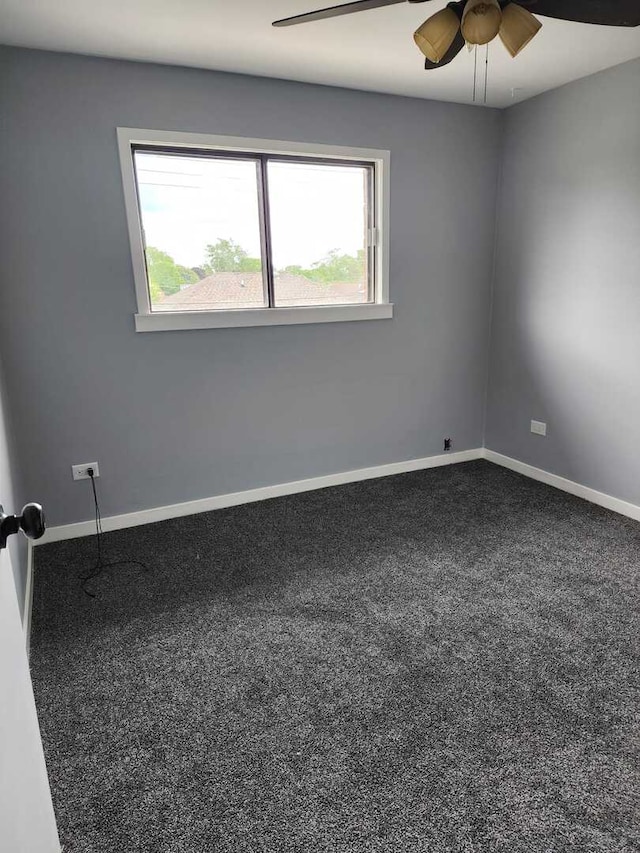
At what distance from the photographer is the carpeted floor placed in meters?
1.36

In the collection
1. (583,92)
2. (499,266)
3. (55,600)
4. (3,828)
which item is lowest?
(55,600)

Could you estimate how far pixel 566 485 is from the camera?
3518 mm

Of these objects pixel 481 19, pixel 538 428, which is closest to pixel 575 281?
pixel 538 428

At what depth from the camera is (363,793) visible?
55.9 inches

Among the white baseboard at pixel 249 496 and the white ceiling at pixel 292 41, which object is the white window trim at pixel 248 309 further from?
the white baseboard at pixel 249 496

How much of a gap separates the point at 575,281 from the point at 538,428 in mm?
1030

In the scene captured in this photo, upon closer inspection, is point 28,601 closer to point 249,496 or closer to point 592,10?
point 249,496

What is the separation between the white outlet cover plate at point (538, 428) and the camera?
12.0ft

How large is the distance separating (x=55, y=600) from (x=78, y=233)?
1862mm

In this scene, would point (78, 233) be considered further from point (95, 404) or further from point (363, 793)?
point (363, 793)

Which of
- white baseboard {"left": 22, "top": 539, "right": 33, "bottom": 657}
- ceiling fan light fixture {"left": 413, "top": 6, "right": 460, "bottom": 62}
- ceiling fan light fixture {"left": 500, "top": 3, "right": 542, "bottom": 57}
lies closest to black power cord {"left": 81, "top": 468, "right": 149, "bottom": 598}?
white baseboard {"left": 22, "top": 539, "right": 33, "bottom": 657}

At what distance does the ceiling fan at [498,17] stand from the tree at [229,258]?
1512 mm

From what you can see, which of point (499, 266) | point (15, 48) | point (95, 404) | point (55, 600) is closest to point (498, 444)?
point (499, 266)

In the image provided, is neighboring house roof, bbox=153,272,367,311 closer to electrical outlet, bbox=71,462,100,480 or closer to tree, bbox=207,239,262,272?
tree, bbox=207,239,262,272
